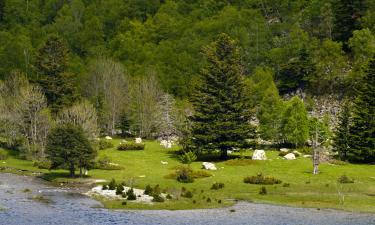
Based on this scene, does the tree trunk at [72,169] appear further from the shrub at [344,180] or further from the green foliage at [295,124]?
the green foliage at [295,124]

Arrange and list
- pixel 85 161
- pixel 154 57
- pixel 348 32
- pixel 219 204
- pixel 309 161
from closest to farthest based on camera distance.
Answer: pixel 219 204 < pixel 85 161 < pixel 309 161 < pixel 348 32 < pixel 154 57

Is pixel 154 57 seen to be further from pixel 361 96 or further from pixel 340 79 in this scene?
pixel 361 96

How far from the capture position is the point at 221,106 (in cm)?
11944

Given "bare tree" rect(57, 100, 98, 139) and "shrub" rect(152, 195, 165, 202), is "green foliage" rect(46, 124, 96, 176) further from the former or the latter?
"shrub" rect(152, 195, 165, 202)

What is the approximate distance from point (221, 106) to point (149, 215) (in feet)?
180

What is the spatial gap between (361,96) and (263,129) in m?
21.9

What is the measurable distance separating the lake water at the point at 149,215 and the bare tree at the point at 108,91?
259ft

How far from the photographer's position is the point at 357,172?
322 feet

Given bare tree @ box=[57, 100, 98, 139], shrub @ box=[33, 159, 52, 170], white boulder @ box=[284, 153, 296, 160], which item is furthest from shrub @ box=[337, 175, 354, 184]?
shrub @ box=[33, 159, 52, 170]

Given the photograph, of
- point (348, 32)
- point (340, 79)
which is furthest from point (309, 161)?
point (348, 32)

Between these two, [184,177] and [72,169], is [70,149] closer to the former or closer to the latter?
[72,169]

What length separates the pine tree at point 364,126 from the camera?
112 meters

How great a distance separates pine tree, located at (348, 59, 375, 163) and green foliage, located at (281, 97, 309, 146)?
10.0 m

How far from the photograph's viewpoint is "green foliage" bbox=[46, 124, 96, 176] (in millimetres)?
92562
